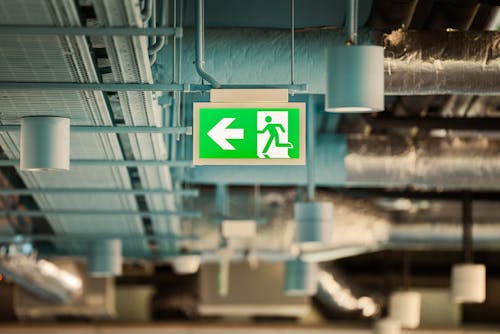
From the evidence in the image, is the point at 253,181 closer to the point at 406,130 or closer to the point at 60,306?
the point at 406,130

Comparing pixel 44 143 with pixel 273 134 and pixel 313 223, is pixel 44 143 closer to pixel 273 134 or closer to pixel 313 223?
pixel 273 134

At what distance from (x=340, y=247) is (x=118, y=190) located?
14.4 ft

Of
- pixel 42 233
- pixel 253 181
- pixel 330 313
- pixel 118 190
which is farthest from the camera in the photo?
pixel 330 313

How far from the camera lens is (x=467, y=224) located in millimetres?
14156

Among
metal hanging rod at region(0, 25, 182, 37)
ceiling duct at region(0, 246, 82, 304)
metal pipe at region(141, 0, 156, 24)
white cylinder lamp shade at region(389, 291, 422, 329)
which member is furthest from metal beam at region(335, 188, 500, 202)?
metal hanging rod at region(0, 25, 182, 37)

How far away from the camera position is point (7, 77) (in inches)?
297

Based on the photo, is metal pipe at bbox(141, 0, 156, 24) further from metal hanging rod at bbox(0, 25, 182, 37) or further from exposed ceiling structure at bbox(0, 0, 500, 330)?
metal hanging rod at bbox(0, 25, 182, 37)

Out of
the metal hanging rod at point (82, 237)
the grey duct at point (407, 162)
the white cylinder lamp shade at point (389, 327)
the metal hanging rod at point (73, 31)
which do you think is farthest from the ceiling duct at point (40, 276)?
the metal hanging rod at point (73, 31)

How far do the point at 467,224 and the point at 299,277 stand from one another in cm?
221

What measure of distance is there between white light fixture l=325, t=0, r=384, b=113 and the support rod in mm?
8303

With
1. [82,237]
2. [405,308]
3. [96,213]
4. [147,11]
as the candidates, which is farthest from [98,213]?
[147,11]

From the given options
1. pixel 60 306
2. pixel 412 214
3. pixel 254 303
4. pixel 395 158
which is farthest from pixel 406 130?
pixel 60 306

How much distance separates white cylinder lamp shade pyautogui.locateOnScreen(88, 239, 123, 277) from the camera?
1365cm

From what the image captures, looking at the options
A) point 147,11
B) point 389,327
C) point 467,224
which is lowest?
point 389,327
